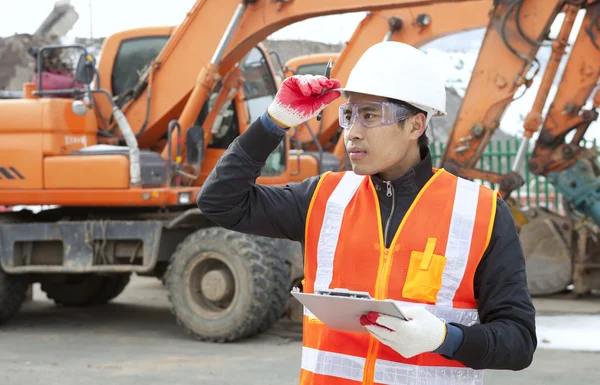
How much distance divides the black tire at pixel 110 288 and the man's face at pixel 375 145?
8397 millimetres

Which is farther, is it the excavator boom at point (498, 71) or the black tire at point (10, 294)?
the black tire at point (10, 294)

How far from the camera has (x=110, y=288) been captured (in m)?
11.4

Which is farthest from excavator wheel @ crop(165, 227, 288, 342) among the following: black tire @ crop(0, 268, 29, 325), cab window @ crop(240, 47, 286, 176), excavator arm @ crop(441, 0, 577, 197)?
excavator arm @ crop(441, 0, 577, 197)

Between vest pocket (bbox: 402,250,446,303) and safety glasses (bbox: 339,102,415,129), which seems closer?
vest pocket (bbox: 402,250,446,303)

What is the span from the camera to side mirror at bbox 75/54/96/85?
29.4 feet

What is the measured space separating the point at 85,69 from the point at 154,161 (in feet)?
3.46

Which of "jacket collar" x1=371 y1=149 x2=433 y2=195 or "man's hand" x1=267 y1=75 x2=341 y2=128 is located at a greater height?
"man's hand" x1=267 y1=75 x2=341 y2=128

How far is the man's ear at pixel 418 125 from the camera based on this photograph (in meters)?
3.18

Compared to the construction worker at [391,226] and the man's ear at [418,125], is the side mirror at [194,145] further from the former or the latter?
the man's ear at [418,125]

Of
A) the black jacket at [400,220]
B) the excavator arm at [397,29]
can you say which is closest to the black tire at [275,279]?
the excavator arm at [397,29]

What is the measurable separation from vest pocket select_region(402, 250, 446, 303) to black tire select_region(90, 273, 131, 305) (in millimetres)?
8521

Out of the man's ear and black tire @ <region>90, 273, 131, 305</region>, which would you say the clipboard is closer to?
the man's ear

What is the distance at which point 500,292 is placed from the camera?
2.94 m

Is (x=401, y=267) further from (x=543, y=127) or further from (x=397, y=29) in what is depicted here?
(x=397, y=29)
